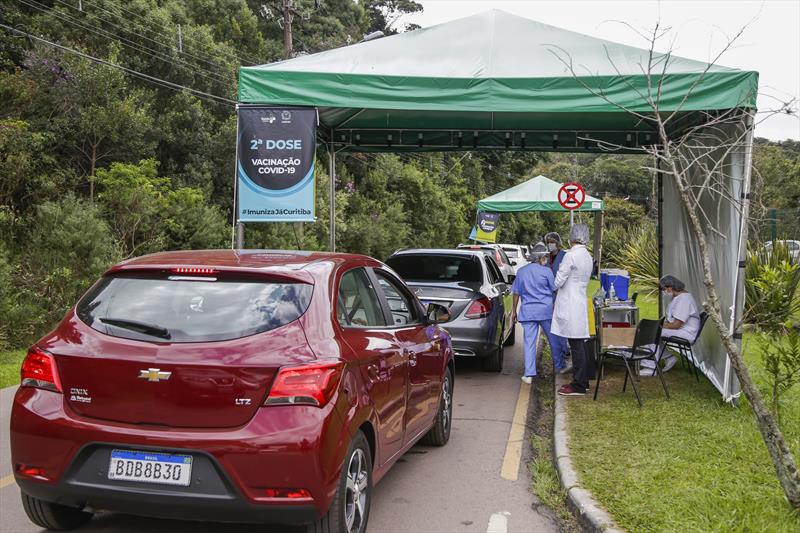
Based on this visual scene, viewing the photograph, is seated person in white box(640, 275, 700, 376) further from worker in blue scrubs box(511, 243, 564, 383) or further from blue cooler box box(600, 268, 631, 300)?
worker in blue scrubs box(511, 243, 564, 383)

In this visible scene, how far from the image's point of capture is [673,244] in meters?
11.9

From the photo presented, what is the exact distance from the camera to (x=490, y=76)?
8.95 m

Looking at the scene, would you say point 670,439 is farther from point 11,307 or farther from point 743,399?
point 11,307

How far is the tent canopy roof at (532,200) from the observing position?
68.3 ft

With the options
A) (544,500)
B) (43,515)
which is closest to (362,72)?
(544,500)

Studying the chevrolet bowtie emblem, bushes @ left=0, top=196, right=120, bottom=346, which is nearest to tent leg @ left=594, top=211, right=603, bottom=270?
bushes @ left=0, top=196, right=120, bottom=346

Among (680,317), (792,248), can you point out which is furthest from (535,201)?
(680,317)

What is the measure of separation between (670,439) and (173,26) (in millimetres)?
22165

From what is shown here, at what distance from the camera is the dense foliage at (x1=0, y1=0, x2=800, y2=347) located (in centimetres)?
1223

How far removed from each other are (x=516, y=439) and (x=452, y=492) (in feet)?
5.61

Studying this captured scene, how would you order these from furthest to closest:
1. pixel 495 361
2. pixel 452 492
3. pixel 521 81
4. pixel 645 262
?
pixel 645 262, pixel 495 361, pixel 521 81, pixel 452 492

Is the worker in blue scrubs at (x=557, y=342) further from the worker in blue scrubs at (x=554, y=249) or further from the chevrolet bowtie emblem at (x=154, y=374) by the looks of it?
the chevrolet bowtie emblem at (x=154, y=374)

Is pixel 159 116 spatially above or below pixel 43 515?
above

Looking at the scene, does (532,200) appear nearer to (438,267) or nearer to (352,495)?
(438,267)
